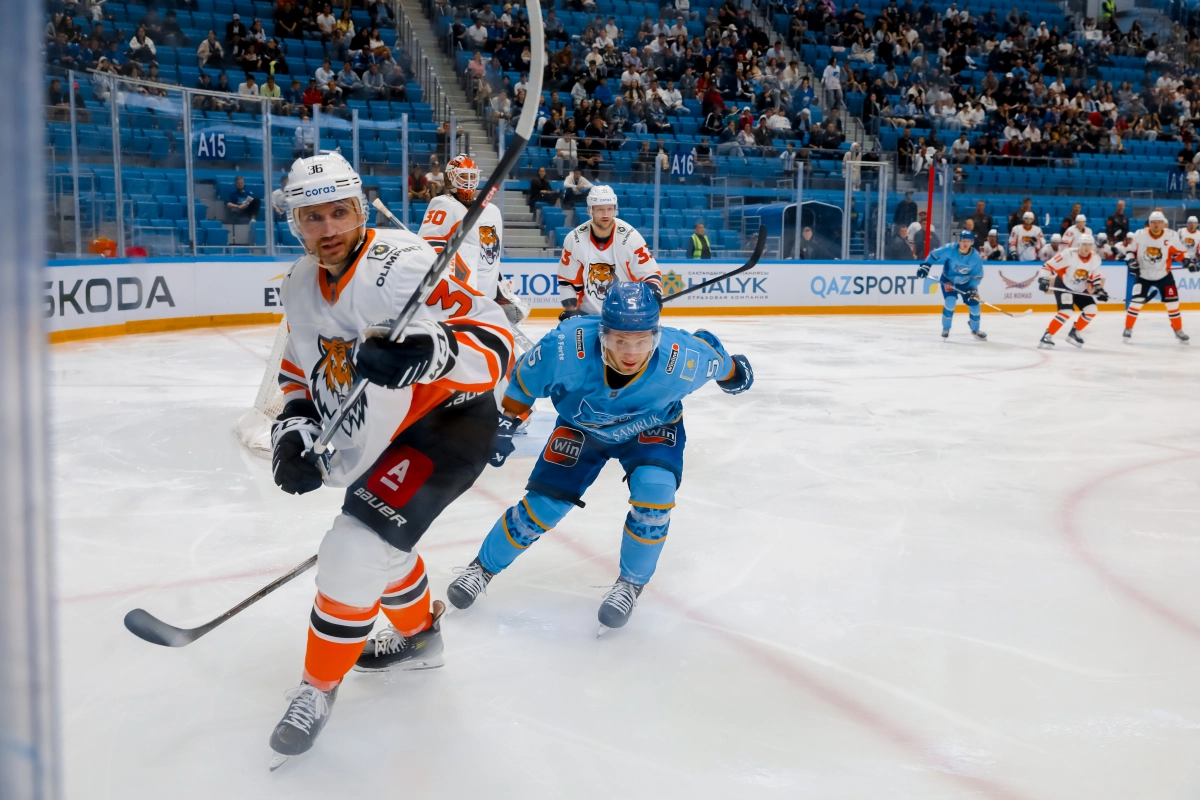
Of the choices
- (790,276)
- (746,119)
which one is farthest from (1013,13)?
(790,276)

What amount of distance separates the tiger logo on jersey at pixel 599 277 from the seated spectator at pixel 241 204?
5021 millimetres

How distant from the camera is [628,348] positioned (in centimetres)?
235

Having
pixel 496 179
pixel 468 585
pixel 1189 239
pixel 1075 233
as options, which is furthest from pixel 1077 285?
pixel 496 179

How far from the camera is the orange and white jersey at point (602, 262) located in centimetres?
530

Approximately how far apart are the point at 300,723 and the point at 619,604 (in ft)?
2.89

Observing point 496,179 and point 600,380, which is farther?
point 600,380

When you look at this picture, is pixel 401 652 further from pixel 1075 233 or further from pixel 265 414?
pixel 1075 233

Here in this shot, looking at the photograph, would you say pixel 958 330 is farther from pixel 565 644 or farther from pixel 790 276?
pixel 565 644

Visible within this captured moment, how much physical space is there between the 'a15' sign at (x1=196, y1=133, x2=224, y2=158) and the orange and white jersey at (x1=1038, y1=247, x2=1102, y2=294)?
25.6ft

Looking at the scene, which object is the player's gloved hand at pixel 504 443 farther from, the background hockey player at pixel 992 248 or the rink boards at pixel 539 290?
the background hockey player at pixel 992 248

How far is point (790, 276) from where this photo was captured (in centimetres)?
1171

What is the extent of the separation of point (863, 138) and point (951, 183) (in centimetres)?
336

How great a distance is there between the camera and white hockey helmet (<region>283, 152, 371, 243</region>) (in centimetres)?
175

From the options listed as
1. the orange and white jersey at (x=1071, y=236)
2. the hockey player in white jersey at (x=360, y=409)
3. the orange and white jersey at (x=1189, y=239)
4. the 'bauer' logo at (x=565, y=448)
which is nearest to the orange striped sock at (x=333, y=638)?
the hockey player in white jersey at (x=360, y=409)
